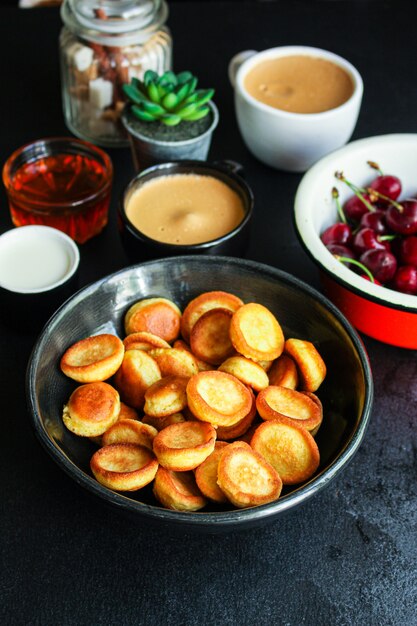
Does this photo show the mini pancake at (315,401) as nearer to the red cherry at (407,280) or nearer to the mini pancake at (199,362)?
the mini pancake at (199,362)

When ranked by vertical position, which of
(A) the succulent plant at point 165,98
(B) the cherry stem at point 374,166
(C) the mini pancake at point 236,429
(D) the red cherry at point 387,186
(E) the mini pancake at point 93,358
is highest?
(A) the succulent plant at point 165,98

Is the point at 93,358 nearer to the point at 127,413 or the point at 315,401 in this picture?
the point at 127,413

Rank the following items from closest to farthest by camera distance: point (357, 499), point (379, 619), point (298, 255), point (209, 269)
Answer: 1. point (379, 619)
2. point (357, 499)
3. point (209, 269)
4. point (298, 255)

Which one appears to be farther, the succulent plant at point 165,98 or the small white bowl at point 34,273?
the succulent plant at point 165,98

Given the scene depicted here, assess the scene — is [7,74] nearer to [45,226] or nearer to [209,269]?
[45,226]

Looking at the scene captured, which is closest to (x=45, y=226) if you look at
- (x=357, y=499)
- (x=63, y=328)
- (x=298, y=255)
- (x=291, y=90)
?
(x=63, y=328)

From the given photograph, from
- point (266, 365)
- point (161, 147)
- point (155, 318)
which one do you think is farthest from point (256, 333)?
point (161, 147)

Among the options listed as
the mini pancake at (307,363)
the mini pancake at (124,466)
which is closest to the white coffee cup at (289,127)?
the mini pancake at (307,363)
